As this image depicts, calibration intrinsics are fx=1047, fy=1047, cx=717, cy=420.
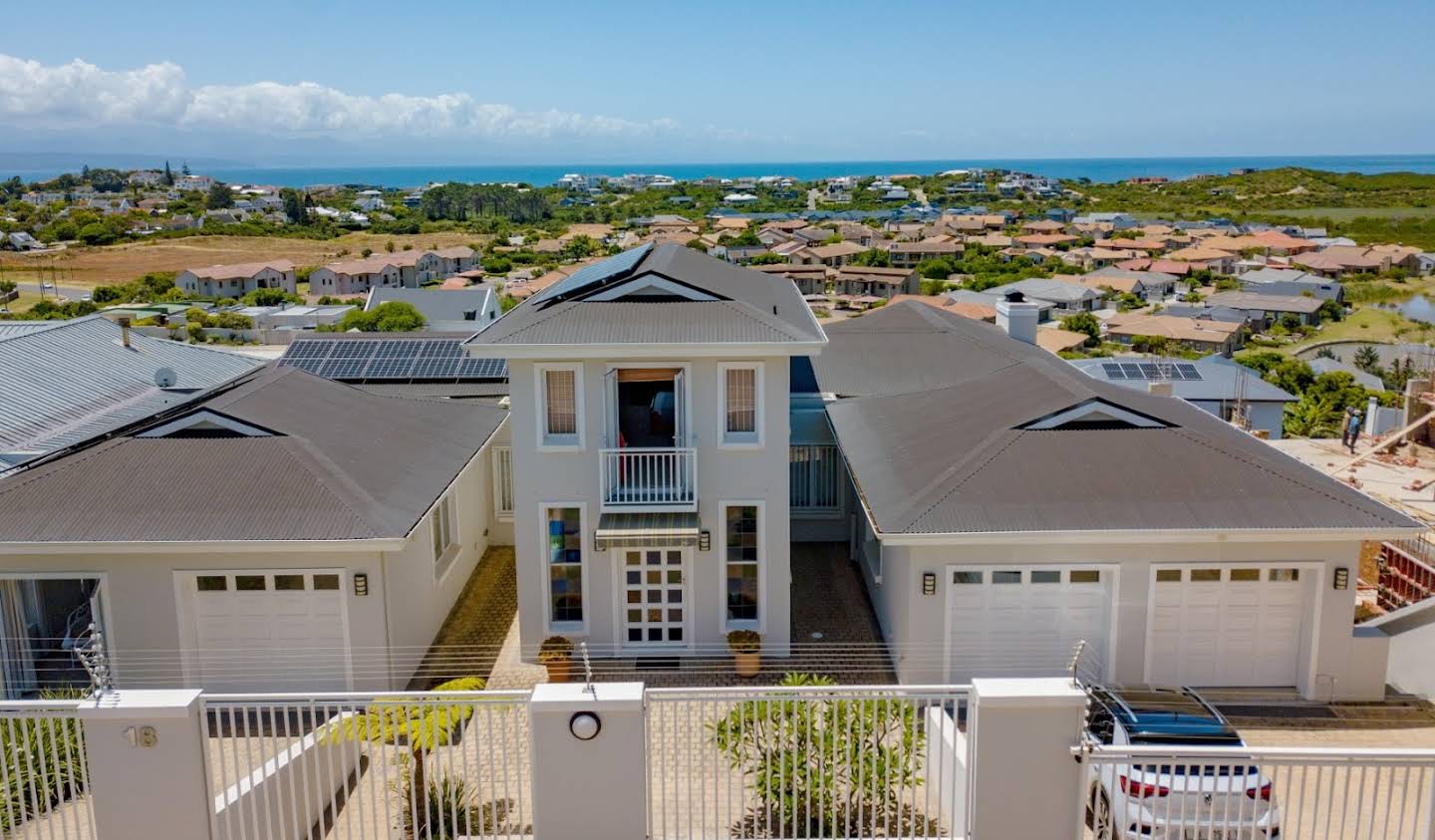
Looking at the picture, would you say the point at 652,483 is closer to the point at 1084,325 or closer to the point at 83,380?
the point at 83,380

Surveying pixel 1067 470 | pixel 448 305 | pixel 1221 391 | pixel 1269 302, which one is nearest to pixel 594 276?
pixel 1067 470

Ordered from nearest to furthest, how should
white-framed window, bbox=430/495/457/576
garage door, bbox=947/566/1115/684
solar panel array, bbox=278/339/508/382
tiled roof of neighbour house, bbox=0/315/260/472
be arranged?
garage door, bbox=947/566/1115/684 < white-framed window, bbox=430/495/457/576 < tiled roof of neighbour house, bbox=0/315/260/472 < solar panel array, bbox=278/339/508/382

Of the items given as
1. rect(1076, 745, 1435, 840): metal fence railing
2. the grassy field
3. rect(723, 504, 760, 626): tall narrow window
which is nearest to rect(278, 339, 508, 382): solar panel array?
rect(723, 504, 760, 626): tall narrow window

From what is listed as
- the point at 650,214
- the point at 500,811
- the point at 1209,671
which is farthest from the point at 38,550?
the point at 650,214

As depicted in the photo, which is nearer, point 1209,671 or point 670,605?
point 1209,671

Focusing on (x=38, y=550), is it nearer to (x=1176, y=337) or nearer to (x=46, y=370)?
(x=46, y=370)

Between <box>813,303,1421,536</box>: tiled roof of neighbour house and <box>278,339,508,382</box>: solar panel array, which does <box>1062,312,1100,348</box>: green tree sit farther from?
<box>278,339,508,382</box>: solar panel array
